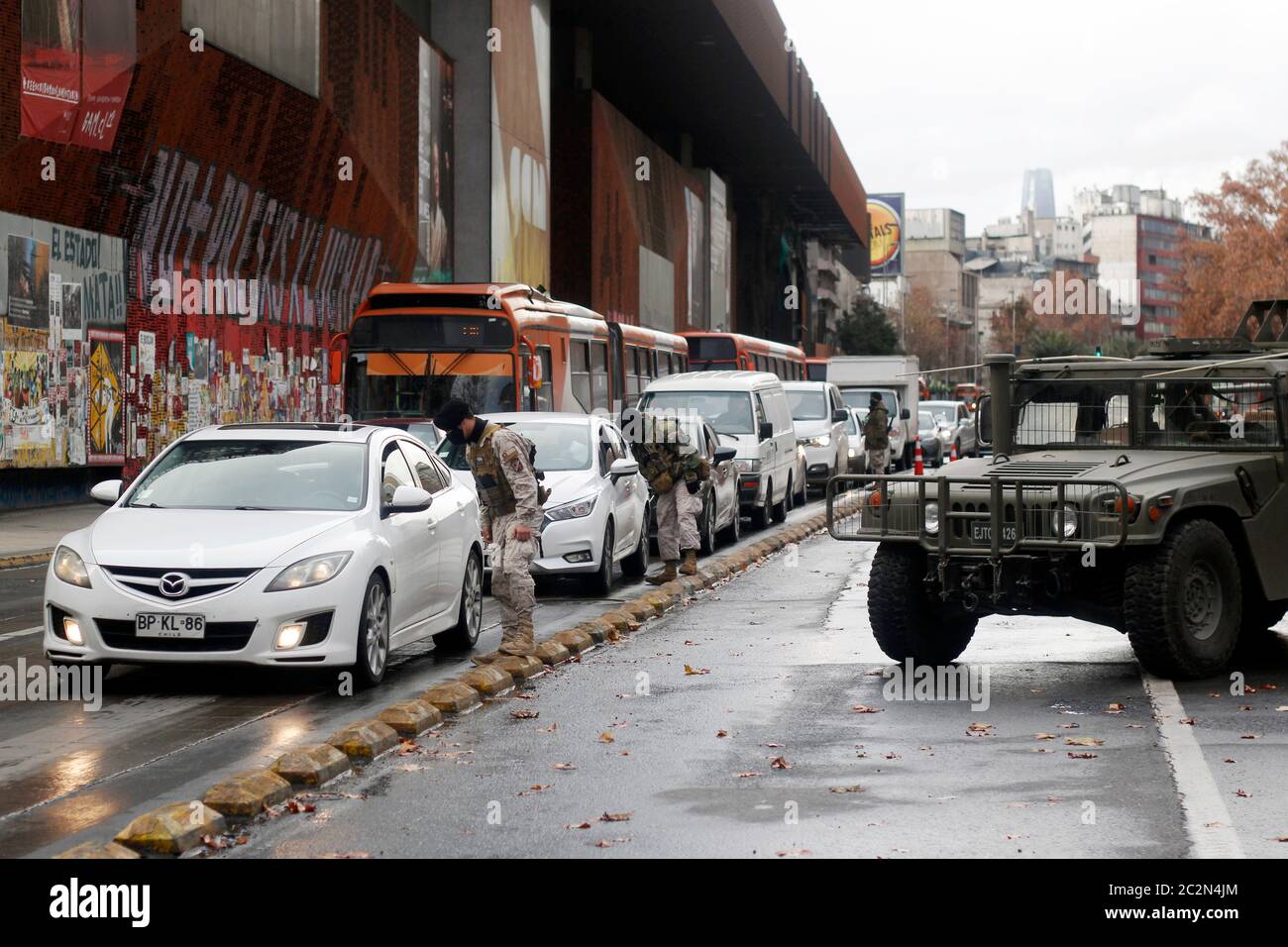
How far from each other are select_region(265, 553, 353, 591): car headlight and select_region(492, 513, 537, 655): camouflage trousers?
1.67 meters

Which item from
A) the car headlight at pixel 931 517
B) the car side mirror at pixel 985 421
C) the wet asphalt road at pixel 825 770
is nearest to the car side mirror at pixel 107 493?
the wet asphalt road at pixel 825 770

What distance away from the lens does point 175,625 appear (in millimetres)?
10547

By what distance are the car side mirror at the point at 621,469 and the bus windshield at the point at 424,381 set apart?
20.9 feet

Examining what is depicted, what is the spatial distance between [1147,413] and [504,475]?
13.5 ft

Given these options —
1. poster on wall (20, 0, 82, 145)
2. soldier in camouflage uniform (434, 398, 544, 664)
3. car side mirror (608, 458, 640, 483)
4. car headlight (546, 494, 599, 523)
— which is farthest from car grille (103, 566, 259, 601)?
poster on wall (20, 0, 82, 145)

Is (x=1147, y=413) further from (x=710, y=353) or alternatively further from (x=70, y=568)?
(x=710, y=353)

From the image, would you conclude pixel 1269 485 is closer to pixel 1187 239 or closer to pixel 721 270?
pixel 721 270

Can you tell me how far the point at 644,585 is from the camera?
1848 centimetres

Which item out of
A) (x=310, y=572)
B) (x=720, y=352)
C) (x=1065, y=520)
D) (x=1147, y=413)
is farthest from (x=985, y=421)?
(x=720, y=352)

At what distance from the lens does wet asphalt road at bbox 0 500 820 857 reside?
7.87 m

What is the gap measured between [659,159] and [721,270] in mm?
15657

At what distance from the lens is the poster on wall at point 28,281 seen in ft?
87.5
